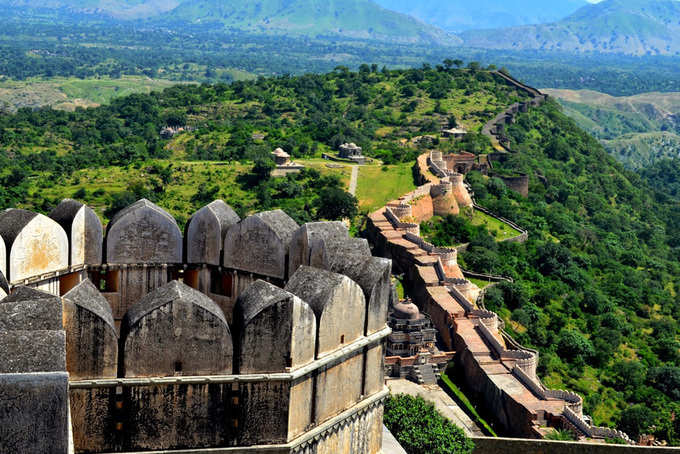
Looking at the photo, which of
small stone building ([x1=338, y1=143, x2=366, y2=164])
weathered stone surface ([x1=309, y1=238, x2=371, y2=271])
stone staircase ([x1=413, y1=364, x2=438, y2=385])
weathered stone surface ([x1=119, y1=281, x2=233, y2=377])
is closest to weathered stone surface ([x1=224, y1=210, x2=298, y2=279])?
weathered stone surface ([x1=309, y1=238, x2=371, y2=271])

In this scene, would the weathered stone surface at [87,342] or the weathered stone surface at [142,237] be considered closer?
the weathered stone surface at [87,342]

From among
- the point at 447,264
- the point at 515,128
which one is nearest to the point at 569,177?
the point at 515,128

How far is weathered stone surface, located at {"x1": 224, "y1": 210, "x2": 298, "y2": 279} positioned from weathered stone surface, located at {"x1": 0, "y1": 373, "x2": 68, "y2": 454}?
482cm

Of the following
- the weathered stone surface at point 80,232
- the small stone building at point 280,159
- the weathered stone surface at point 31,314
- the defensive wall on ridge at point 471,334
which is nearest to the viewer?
the weathered stone surface at point 31,314

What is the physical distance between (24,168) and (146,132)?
20149mm

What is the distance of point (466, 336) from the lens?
3120 cm

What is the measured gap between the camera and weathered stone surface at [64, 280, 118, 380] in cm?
1057

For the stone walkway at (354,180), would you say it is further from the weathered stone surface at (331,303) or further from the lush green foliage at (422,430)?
the weathered stone surface at (331,303)

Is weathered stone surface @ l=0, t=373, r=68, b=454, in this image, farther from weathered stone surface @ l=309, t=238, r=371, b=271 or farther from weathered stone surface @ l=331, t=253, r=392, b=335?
weathered stone surface @ l=309, t=238, r=371, b=271

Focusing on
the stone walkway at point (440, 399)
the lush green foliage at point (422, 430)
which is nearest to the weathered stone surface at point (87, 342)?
the lush green foliage at point (422, 430)

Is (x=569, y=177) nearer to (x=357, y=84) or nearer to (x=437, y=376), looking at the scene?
(x=357, y=84)

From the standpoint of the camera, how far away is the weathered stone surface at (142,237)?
13.9 metres

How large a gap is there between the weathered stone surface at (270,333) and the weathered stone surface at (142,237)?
10.4 ft

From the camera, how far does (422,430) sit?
22.5 metres
